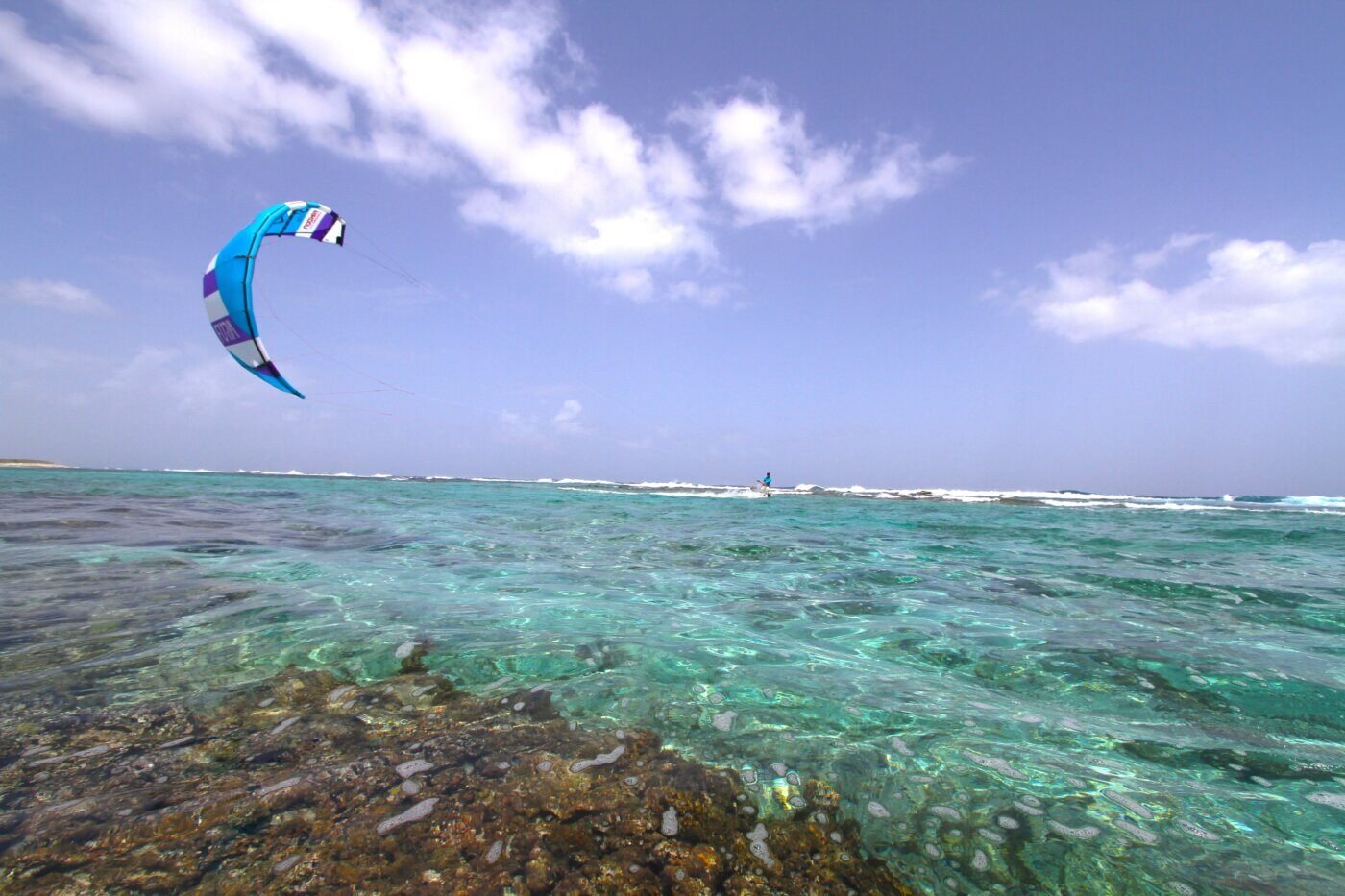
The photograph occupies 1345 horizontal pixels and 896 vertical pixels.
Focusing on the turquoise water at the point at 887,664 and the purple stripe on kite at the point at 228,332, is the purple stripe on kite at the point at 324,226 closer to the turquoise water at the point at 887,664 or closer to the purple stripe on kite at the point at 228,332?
the purple stripe on kite at the point at 228,332

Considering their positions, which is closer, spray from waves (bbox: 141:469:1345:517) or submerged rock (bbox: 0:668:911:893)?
submerged rock (bbox: 0:668:911:893)

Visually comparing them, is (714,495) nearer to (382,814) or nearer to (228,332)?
(228,332)

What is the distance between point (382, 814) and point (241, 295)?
40.9 ft

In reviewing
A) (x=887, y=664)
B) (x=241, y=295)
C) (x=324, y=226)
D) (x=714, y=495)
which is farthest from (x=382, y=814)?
(x=714, y=495)

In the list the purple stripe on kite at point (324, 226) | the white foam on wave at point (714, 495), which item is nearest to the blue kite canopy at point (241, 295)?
the purple stripe on kite at point (324, 226)

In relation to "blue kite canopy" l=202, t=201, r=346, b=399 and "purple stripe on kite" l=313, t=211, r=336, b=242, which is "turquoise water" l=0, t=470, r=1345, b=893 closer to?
"blue kite canopy" l=202, t=201, r=346, b=399

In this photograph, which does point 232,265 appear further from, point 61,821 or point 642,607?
point 61,821

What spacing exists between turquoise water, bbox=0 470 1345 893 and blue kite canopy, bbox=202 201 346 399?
374 centimetres

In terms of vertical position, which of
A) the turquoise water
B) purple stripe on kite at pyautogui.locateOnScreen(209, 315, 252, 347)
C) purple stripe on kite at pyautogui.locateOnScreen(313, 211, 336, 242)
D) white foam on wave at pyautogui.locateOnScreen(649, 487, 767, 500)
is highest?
purple stripe on kite at pyautogui.locateOnScreen(313, 211, 336, 242)

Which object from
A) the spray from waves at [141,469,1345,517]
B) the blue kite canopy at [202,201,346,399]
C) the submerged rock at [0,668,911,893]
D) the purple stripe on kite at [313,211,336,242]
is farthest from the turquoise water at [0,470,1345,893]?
the spray from waves at [141,469,1345,517]

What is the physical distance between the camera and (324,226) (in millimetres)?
13406

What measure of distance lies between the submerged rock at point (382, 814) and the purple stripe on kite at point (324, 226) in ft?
41.7

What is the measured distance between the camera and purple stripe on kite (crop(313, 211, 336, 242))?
13.2 m

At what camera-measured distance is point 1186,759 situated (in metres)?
3.45
